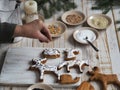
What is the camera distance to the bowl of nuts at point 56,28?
1.21 m

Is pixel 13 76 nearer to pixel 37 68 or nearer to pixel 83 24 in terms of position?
pixel 37 68

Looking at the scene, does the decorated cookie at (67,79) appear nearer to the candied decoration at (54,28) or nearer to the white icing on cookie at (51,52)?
the white icing on cookie at (51,52)

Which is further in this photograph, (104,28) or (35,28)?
(104,28)

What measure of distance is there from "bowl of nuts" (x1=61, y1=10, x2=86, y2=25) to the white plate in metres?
0.05

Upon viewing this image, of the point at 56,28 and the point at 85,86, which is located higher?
the point at 56,28

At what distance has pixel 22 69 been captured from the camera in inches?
40.3

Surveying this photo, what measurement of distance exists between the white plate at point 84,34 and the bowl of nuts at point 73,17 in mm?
54

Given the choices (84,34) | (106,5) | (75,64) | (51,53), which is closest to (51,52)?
(51,53)

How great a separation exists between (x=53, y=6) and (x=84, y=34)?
0.27 metres

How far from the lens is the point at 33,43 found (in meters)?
1.18

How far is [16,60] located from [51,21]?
32 centimetres

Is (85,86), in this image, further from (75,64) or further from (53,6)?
(53,6)

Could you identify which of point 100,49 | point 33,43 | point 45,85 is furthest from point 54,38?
point 45,85

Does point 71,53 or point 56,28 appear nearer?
point 71,53
